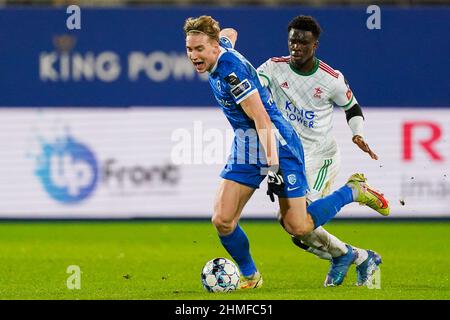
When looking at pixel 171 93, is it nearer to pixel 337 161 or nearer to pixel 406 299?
pixel 337 161

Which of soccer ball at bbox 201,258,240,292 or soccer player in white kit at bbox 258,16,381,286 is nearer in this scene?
soccer ball at bbox 201,258,240,292

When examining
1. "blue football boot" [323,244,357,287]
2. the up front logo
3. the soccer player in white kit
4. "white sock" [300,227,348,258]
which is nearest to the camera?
"white sock" [300,227,348,258]

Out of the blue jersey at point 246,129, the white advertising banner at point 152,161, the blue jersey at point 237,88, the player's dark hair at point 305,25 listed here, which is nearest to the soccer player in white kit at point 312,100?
the player's dark hair at point 305,25

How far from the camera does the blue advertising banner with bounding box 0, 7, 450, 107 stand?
1543 cm

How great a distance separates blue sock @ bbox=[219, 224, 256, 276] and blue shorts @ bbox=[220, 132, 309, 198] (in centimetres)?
42

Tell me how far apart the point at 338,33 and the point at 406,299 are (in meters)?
7.99

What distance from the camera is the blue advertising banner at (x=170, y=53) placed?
15.4 metres

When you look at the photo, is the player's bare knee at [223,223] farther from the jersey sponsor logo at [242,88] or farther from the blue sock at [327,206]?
the jersey sponsor logo at [242,88]

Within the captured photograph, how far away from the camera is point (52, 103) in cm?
1540

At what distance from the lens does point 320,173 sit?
9656mm

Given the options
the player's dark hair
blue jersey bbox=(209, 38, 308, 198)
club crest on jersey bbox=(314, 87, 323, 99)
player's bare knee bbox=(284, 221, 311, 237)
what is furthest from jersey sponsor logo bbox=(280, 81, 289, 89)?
player's bare knee bbox=(284, 221, 311, 237)

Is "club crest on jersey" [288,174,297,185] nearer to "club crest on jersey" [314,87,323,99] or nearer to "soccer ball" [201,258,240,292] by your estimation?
"soccer ball" [201,258,240,292]

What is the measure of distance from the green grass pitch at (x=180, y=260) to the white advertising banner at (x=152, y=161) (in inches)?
11.9
